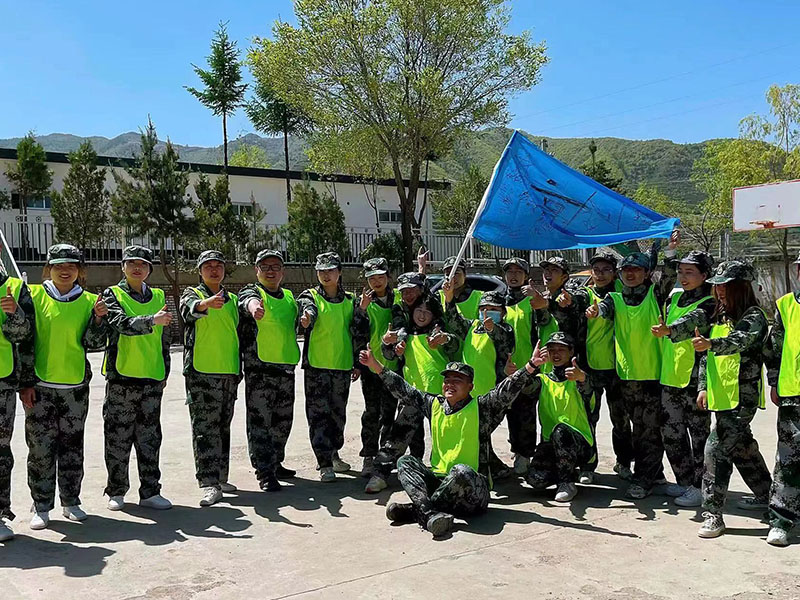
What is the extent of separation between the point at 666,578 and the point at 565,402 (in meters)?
2.07

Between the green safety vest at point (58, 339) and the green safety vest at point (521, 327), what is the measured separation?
3.61 meters

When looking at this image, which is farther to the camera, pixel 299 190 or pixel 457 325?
pixel 299 190

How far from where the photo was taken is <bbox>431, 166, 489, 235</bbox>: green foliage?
37591mm

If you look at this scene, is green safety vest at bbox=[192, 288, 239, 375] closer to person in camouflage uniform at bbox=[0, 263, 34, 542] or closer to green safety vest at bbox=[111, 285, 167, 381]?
green safety vest at bbox=[111, 285, 167, 381]

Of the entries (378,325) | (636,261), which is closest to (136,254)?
(378,325)

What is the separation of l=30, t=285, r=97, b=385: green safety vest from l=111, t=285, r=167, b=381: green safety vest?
298mm

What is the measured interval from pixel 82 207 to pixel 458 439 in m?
20.5

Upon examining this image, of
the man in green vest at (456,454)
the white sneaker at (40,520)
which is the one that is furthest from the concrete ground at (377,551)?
the man in green vest at (456,454)

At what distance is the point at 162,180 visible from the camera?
21.9m

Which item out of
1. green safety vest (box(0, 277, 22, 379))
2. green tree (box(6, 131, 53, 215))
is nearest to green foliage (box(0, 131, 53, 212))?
green tree (box(6, 131, 53, 215))

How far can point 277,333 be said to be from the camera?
6.91 meters

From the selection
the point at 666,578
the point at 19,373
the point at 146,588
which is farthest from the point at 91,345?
the point at 666,578

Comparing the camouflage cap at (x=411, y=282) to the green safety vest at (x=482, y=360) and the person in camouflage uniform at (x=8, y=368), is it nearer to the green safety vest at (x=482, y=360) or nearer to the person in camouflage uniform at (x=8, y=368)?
the green safety vest at (x=482, y=360)

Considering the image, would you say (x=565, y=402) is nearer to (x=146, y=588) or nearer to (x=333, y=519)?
(x=333, y=519)
